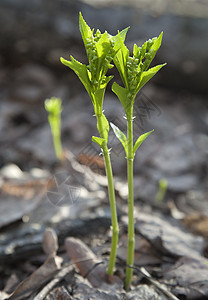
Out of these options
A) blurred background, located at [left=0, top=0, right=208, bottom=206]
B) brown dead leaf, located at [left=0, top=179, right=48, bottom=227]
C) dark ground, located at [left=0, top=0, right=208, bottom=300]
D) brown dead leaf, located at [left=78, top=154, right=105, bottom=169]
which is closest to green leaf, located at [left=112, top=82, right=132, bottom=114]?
dark ground, located at [left=0, top=0, right=208, bottom=300]

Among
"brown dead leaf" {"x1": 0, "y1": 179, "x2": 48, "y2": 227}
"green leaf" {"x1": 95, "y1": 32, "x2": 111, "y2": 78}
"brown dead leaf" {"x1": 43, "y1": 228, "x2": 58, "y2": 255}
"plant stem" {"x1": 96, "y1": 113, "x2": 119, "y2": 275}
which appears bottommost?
"brown dead leaf" {"x1": 43, "y1": 228, "x2": 58, "y2": 255}

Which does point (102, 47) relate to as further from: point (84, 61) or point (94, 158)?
point (84, 61)

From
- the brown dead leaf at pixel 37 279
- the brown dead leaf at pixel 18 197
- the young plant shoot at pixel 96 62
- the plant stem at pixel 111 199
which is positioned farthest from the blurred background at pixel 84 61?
the young plant shoot at pixel 96 62

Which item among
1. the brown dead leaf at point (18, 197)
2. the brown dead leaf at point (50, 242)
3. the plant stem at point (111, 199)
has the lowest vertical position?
the brown dead leaf at point (50, 242)

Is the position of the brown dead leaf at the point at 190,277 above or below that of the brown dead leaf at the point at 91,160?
below

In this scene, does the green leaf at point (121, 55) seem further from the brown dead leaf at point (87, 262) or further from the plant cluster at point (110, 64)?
the brown dead leaf at point (87, 262)

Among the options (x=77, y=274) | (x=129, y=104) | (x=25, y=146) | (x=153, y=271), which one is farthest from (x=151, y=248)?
(x=25, y=146)

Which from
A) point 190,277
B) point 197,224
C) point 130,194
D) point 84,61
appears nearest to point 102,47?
point 130,194

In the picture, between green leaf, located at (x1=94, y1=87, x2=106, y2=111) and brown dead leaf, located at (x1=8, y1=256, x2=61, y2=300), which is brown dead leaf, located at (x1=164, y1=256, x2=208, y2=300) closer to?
brown dead leaf, located at (x1=8, y1=256, x2=61, y2=300)
